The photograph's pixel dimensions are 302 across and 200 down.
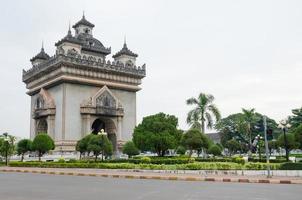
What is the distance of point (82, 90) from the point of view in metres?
53.4

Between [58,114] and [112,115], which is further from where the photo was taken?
[112,115]

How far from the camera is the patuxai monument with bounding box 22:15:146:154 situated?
51094 millimetres

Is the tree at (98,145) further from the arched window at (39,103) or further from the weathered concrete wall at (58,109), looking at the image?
the arched window at (39,103)

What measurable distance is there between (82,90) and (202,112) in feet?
58.6

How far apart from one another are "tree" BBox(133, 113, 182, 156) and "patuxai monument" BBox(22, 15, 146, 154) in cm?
1256

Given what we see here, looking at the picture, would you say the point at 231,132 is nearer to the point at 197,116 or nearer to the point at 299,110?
the point at 299,110

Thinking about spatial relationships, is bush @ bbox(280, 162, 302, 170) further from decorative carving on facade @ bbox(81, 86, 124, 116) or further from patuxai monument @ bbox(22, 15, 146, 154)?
decorative carving on facade @ bbox(81, 86, 124, 116)

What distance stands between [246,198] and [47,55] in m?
57.0

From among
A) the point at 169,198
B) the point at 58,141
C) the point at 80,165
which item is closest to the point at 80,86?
the point at 58,141

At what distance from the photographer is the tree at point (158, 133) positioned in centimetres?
4044

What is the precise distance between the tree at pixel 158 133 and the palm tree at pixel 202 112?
4.90m

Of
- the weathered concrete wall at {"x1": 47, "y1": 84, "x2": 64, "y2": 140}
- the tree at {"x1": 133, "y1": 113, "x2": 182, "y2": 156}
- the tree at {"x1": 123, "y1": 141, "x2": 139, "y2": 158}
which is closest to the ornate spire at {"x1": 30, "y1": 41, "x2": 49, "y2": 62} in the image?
the weathered concrete wall at {"x1": 47, "y1": 84, "x2": 64, "y2": 140}

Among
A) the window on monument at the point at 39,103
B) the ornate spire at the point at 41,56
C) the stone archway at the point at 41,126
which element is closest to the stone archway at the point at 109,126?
the stone archway at the point at 41,126

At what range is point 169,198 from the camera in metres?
11.9
